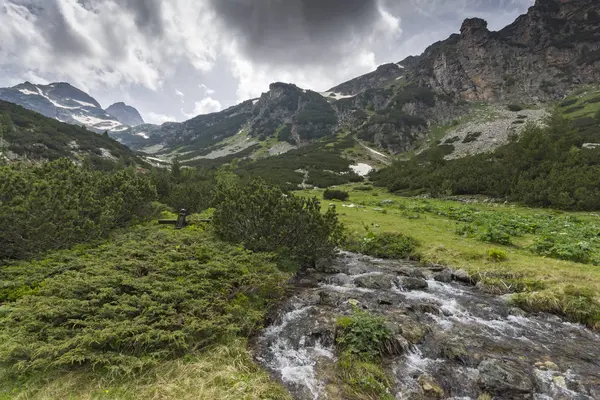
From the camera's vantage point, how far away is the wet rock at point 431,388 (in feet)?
23.2

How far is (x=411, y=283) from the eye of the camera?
46.7ft

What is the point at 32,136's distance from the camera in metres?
68.1

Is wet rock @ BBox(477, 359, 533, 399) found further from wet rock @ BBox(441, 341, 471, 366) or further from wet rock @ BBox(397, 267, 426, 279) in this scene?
wet rock @ BBox(397, 267, 426, 279)

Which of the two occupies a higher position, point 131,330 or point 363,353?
point 131,330

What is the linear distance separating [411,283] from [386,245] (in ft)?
21.8

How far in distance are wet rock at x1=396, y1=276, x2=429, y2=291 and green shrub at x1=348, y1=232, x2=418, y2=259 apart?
16.3 feet

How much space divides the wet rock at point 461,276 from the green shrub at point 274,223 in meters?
7.27

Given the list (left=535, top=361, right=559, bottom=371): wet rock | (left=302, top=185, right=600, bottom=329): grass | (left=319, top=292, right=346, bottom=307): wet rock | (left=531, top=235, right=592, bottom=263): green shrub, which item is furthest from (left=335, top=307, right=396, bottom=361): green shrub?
(left=531, top=235, right=592, bottom=263): green shrub

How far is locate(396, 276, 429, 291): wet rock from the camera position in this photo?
14062mm

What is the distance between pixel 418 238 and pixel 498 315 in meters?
9.75

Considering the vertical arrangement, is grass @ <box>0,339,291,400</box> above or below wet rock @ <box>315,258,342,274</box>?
above

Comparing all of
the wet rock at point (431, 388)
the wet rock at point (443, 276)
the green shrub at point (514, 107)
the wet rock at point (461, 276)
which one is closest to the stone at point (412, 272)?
the wet rock at point (443, 276)

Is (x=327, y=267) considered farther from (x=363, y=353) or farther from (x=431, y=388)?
(x=431, y=388)

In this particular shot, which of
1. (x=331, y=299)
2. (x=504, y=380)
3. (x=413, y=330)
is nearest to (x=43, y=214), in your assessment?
(x=331, y=299)
